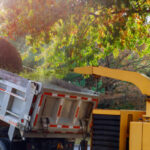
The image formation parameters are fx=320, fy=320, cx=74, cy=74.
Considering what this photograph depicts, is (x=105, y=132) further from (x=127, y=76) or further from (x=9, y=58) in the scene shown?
(x=9, y=58)

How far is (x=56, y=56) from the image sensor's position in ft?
40.9

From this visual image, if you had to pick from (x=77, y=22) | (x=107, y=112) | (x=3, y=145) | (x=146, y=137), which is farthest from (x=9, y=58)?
(x=146, y=137)

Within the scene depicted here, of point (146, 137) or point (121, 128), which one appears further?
point (121, 128)

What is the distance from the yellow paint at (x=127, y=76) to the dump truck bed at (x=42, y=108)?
1619 millimetres

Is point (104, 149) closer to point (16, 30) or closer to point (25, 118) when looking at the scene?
point (25, 118)

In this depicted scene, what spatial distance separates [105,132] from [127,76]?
999 millimetres

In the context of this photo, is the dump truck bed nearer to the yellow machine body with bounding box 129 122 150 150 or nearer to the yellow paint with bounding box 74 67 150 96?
the yellow paint with bounding box 74 67 150 96

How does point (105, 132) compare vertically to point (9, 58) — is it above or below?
below

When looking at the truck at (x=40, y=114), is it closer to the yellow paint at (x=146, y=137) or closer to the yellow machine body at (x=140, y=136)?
the yellow machine body at (x=140, y=136)

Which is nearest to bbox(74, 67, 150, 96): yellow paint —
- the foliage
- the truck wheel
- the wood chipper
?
the wood chipper

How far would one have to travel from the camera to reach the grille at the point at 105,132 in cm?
515

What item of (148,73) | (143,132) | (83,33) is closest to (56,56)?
(83,33)

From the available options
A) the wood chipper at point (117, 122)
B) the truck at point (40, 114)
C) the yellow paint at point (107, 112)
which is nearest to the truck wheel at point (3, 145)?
the truck at point (40, 114)

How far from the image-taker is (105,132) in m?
5.26
